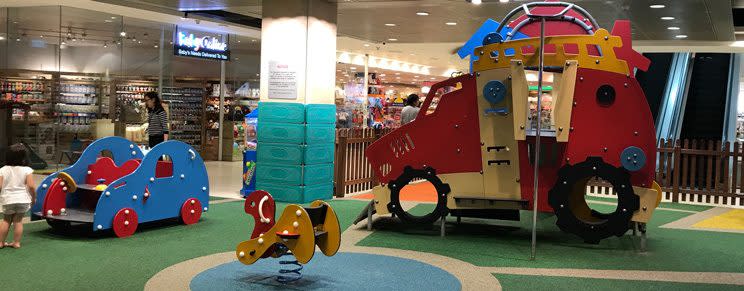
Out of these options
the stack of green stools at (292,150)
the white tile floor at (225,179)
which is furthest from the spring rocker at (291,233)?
the white tile floor at (225,179)

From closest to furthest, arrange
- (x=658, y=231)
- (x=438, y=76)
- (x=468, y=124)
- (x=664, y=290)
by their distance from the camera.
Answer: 1. (x=664, y=290)
2. (x=468, y=124)
3. (x=658, y=231)
4. (x=438, y=76)

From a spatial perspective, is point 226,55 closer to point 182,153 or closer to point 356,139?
point 356,139

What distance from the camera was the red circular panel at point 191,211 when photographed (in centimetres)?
814

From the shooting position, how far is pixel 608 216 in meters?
7.61

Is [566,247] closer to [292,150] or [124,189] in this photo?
[292,150]

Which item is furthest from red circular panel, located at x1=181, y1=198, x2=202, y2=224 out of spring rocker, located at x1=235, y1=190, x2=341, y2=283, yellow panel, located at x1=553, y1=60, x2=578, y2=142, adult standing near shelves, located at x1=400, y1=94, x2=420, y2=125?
adult standing near shelves, located at x1=400, y1=94, x2=420, y2=125

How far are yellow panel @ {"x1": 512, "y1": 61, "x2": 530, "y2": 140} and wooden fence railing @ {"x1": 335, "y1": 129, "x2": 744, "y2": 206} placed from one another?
447 centimetres

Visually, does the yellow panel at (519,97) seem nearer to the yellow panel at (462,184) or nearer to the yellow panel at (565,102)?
the yellow panel at (565,102)

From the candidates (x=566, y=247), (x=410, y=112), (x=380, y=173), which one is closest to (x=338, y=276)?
(x=380, y=173)

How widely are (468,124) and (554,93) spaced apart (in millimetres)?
1058

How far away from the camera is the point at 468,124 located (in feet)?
26.1

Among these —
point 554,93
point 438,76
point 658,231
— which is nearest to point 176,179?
point 554,93

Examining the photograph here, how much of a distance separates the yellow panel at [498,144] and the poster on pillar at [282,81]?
3.37 metres

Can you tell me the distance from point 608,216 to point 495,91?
177 cm
